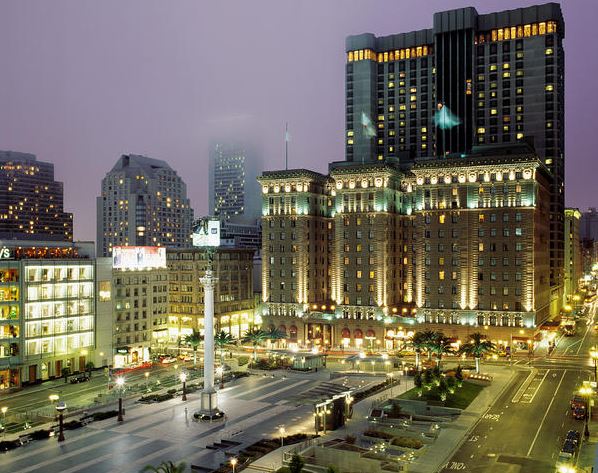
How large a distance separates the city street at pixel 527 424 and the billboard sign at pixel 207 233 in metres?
42.1

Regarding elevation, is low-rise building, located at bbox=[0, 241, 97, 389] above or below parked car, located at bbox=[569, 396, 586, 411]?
above

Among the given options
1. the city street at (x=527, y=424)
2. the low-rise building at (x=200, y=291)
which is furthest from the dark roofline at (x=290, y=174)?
the city street at (x=527, y=424)

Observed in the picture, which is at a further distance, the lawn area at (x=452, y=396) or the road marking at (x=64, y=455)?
the lawn area at (x=452, y=396)

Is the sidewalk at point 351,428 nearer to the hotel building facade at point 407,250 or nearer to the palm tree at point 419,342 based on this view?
the palm tree at point 419,342

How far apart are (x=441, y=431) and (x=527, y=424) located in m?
11.4

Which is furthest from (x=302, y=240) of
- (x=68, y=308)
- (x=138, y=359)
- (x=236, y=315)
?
(x=68, y=308)

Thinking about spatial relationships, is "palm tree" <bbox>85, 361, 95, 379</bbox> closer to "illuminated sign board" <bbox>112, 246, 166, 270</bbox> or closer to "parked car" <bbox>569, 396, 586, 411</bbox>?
"illuminated sign board" <bbox>112, 246, 166, 270</bbox>

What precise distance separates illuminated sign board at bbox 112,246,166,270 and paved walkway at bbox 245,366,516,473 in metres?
61.0

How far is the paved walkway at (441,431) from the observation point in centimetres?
6469

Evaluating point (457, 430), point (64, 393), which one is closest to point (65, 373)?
point (64, 393)

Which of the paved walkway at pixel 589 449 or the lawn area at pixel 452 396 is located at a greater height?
the lawn area at pixel 452 396

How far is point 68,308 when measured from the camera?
119 meters

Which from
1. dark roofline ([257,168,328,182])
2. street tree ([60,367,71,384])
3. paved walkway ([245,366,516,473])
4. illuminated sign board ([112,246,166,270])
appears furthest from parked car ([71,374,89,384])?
dark roofline ([257,168,328,182])

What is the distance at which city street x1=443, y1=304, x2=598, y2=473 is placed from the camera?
213 ft
